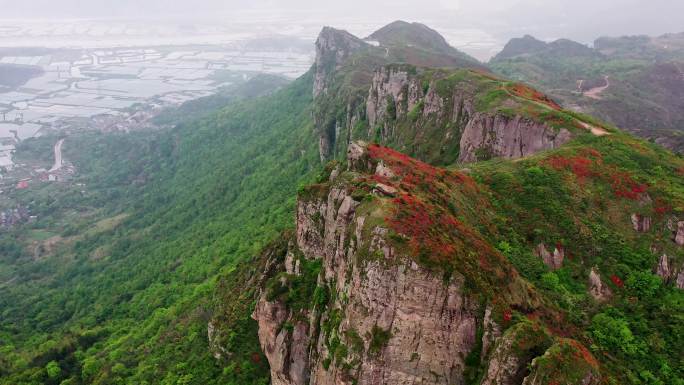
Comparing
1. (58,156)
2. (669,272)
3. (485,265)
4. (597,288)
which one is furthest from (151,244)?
(58,156)

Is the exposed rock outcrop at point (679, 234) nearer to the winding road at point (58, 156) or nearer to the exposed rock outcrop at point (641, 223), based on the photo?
the exposed rock outcrop at point (641, 223)

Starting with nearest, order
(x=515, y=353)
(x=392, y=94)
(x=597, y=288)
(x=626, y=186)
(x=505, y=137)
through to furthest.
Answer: (x=515, y=353)
(x=597, y=288)
(x=626, y=186)
(x=505, y=137)
(x=392, y=94)

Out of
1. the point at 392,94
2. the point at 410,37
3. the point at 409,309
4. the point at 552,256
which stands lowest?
the point at 552,256

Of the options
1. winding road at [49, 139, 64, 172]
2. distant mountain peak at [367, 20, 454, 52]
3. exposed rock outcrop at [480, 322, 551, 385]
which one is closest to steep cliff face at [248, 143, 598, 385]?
exposed rock outcrop at [480, 322, 551, 385]

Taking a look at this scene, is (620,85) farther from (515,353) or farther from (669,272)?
(515,353)

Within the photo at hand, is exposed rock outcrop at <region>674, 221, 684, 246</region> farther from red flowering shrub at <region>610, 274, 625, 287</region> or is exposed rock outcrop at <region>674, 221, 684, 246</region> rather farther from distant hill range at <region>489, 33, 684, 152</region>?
distant hill range at <region>489, 33, 684, 152</region>

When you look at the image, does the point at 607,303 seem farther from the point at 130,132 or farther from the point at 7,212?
the point at 130,132

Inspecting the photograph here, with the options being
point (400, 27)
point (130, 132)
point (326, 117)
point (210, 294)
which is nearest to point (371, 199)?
point (210, 294)
